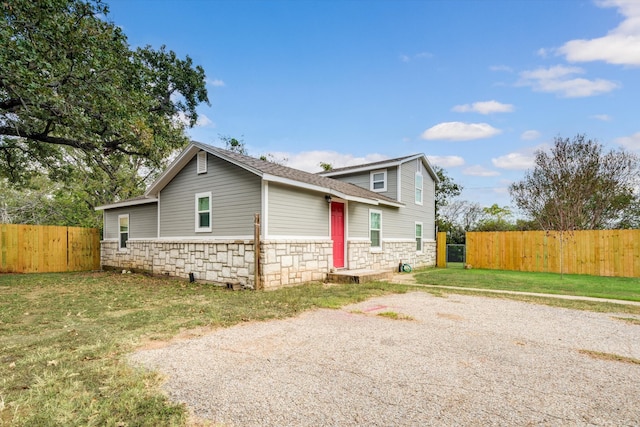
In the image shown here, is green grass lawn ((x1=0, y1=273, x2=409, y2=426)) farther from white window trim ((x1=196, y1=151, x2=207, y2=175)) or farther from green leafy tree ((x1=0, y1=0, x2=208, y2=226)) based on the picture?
green leafy tree ((x1=0, y1=0, x2=208, y2=226))

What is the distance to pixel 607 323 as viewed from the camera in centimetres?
563

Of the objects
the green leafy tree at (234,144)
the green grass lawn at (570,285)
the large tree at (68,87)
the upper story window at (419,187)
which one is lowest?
the green grass lawn at (570,285)

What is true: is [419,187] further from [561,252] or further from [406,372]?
[406,372]

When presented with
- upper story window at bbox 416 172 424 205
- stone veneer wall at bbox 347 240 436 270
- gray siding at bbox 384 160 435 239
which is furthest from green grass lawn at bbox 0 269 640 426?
upper story window at bbox 416 172 424 205

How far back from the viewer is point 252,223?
9359 millimetres

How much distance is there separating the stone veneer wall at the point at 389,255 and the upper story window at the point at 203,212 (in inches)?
192

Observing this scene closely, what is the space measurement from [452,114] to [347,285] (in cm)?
1182

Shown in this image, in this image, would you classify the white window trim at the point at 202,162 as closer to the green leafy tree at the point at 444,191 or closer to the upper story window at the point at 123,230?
the upper story window at the point at 123,230

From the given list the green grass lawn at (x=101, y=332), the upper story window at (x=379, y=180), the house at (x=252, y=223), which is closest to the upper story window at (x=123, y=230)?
the house at (x=252, y=223)

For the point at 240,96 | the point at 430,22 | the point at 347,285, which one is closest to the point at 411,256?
the point at 347,285

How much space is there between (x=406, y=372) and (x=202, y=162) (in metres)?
9.39

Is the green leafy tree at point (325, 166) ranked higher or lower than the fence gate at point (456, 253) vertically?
higher

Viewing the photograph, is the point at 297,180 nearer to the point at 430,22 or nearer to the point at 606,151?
the point at 430,22

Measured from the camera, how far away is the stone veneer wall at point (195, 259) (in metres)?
9.30
